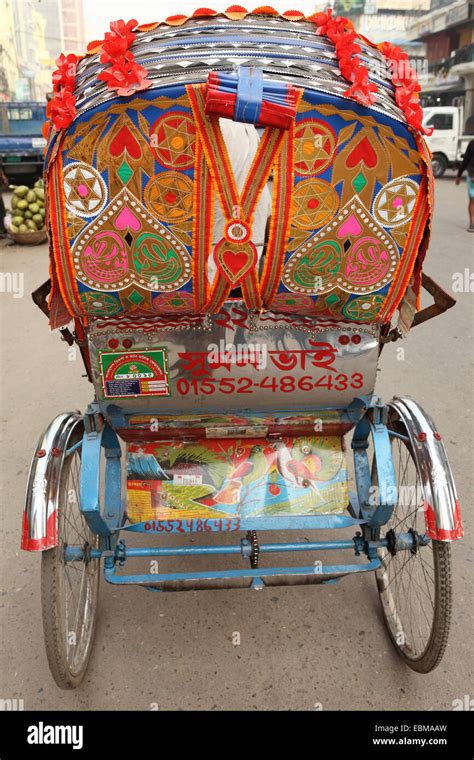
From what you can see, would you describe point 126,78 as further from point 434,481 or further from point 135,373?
point 434,481

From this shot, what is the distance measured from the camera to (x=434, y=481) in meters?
1.95

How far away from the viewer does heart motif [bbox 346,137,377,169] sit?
153cm

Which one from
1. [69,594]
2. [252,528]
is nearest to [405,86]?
[252,528]

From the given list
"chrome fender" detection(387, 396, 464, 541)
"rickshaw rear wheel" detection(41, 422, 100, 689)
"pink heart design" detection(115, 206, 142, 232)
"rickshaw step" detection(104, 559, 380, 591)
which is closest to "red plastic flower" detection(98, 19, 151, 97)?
"pink heart design" detection(115, 206, 142, 232)

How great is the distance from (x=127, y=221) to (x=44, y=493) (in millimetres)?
941

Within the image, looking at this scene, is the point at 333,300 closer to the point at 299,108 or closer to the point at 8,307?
the point at 299,108

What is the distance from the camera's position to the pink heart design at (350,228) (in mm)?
1630

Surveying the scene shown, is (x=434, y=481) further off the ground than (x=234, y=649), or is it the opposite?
(x=434, y=481)

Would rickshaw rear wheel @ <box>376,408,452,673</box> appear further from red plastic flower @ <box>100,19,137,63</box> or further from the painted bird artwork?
red plastic flower @ <box>100,19,137,63</box>

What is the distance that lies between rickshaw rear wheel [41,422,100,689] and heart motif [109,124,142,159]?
1.09 m

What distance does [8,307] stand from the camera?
21.5ft

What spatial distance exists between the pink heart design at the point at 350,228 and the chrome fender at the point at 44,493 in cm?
121

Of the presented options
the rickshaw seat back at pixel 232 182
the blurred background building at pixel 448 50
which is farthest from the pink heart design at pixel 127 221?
the blurred background building at pixel 448 50

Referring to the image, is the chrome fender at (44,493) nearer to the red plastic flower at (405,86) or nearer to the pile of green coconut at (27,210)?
the red plastic flower at (405,86)
